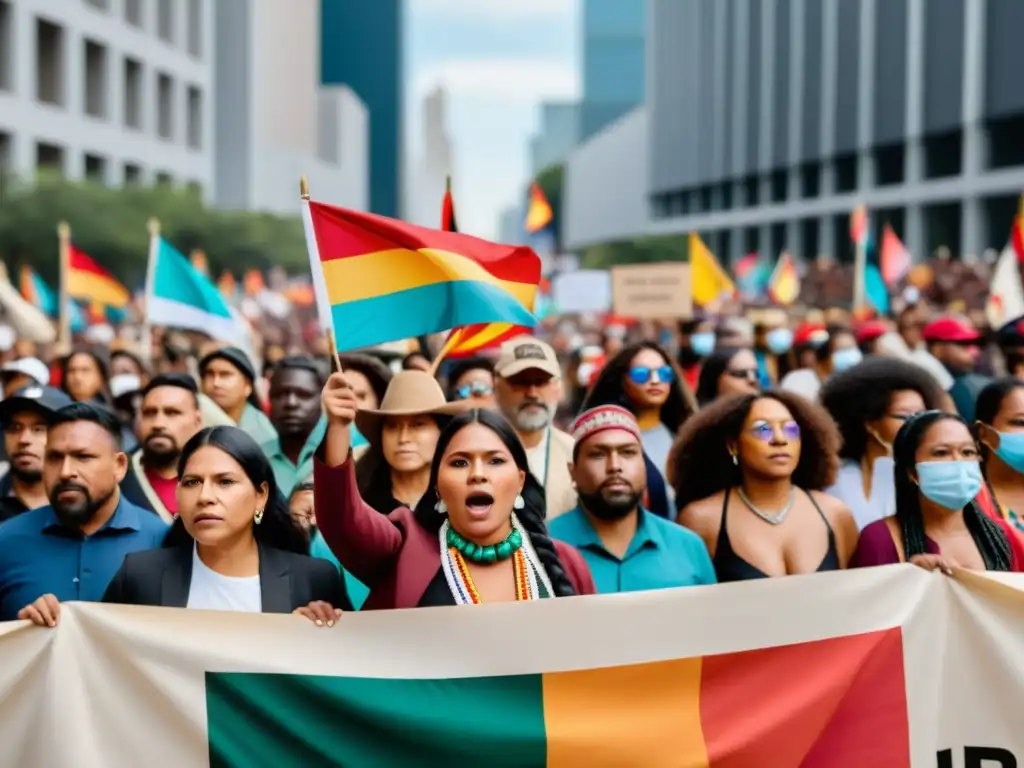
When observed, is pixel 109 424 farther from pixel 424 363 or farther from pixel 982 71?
pixel 982 71

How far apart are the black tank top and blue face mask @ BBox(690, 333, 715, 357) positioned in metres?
5.97

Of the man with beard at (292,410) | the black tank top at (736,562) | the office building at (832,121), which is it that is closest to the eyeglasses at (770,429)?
the black tank top at (736,562)

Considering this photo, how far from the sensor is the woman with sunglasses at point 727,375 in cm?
828

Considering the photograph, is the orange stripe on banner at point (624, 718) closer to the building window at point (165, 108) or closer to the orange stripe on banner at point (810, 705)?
the orange stripe on banner at point (810, 705)

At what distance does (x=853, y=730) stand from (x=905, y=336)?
9.42 metres

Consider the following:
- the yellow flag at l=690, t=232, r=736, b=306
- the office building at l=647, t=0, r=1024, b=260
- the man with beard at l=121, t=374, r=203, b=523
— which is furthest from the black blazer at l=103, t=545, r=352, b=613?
the office building at l=647, t=0, r=1024, b=260

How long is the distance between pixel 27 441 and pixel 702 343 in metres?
6.44

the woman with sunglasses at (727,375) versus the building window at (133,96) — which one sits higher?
the building window at (133,96)

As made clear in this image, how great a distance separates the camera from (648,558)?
17.5ft

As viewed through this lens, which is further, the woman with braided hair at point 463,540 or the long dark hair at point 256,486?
the long dark hair at point 256,486

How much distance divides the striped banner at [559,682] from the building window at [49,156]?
135ft

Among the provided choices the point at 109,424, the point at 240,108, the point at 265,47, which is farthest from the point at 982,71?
the point at 109,424

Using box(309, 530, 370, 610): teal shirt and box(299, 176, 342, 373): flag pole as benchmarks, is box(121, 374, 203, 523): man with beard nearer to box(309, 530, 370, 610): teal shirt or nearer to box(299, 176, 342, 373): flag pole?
box(309, 530, 370, 610): teal shirt

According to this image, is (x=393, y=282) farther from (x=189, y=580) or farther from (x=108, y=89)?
(x=108, y=89)
